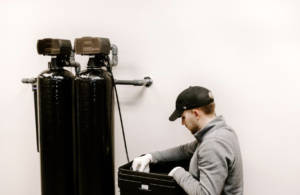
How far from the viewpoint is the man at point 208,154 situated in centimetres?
173

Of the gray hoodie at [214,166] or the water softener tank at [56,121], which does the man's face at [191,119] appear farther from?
the water softener tank at [56,121]

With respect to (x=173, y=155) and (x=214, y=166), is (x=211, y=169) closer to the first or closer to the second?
(x=214, y=166)

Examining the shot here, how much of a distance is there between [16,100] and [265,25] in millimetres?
1827

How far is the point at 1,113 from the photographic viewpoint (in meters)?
3.01

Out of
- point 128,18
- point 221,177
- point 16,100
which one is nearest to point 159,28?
point 128,18

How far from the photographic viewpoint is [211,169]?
1.73 meters

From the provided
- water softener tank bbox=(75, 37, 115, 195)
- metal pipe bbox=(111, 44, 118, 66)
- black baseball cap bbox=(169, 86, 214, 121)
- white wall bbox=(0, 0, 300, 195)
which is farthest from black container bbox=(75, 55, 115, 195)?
black baseball cap bbox=(169, 86, 214, 121)

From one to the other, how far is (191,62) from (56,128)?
853mm

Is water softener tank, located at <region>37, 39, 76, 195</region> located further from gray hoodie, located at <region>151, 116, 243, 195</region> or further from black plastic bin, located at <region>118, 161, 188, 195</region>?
gray hoodie, located at <region>151, 116, 243, 195</region>

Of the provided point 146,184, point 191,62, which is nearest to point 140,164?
point 146,184

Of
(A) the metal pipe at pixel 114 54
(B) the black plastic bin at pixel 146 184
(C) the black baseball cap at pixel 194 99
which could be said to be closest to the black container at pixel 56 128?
(A) the metal pipe at pixel 114 54

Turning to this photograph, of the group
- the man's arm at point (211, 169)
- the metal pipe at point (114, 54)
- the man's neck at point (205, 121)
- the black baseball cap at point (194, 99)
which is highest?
the metal pipe at point (114, 54)

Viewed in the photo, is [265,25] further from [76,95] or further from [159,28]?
[76,95]

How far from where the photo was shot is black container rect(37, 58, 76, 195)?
2271mm
